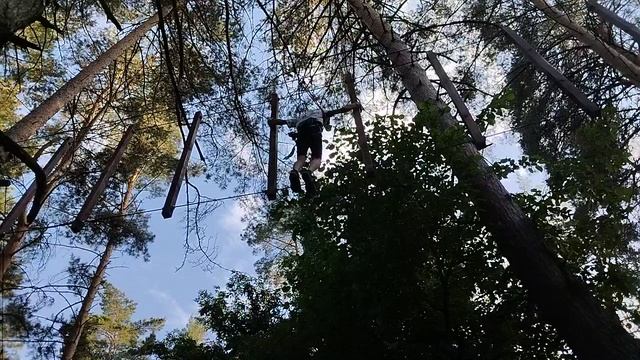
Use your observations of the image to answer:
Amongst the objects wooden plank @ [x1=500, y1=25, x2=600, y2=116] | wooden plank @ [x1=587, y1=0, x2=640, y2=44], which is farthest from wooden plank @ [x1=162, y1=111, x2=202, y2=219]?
wooden plank @ [x1=587, y1=0, x2=640, y2=44]

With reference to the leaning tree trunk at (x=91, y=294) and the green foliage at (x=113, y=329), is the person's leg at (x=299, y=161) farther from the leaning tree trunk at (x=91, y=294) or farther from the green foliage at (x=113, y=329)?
the green foliage at (x=113, y=329)

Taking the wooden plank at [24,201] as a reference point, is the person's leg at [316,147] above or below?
above

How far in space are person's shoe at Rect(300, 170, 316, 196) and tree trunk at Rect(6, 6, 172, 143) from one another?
2253 millimetres

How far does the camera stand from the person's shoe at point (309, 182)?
5.15 meters

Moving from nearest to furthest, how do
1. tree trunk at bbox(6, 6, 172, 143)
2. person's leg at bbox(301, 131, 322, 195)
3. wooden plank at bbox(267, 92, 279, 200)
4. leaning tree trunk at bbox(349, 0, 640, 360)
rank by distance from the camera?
1. wooden plank at bbox(267, 92, 279, 200)
2. leaning tree trunk at bbox(349, 0, 640, 360)
3. person's leg at bbox(301, 131, 322, 195)
4. tree trunk at bbox(6, 6, 172, 143)

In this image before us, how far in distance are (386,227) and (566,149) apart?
542 cm

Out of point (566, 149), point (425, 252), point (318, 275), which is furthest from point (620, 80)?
point (318, 275)

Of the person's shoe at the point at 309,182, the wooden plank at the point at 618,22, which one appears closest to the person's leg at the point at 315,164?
the person's shoe at the point at 309,182

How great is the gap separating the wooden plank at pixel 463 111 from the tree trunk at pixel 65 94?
3.01 metres

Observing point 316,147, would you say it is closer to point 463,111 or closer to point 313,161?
point 313,161

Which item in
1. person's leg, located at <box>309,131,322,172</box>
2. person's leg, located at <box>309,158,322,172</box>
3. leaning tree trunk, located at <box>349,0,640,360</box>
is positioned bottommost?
leaning tree trunk, located at <box>349,0,640,360</box>

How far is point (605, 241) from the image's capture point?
541 centimetres

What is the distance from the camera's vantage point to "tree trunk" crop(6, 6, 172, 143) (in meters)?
5.69

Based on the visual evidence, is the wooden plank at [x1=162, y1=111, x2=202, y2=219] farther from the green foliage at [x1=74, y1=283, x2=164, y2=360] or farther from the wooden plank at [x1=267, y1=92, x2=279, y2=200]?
the green foliage at [x1=74, y1=283, x2=164, y2=360]
